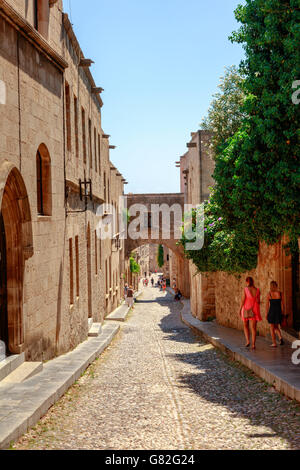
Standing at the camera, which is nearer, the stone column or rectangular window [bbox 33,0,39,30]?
rectangular window [bbox 33,0,39,30]

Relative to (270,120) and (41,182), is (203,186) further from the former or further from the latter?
(270,120)

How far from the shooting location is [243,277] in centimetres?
1487

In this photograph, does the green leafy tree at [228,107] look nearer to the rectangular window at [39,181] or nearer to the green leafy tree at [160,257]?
the rectangular window at [39,181]

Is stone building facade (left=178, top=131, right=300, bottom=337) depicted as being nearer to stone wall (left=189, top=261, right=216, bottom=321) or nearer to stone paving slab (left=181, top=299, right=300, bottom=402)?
stone wall (left=189, top=261, right=216, bottom=321)

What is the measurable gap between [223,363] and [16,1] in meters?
7.54

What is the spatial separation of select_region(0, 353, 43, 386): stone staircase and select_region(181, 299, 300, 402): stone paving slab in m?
3.59

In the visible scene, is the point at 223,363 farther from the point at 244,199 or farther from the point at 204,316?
the point at 204,316

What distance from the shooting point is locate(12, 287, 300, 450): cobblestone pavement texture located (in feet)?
17.1

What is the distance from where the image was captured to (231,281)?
52.9 feet

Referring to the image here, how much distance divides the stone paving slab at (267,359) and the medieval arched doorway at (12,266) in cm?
386

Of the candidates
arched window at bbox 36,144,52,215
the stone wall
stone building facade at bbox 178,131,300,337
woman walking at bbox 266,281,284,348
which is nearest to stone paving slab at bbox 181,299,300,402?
woman walking at bbox 266,281,284,348

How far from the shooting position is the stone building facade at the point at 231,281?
1187 cm

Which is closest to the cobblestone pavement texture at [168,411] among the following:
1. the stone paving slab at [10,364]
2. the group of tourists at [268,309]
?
the stone paving slab at [10,364]

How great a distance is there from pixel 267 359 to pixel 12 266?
4703mm
